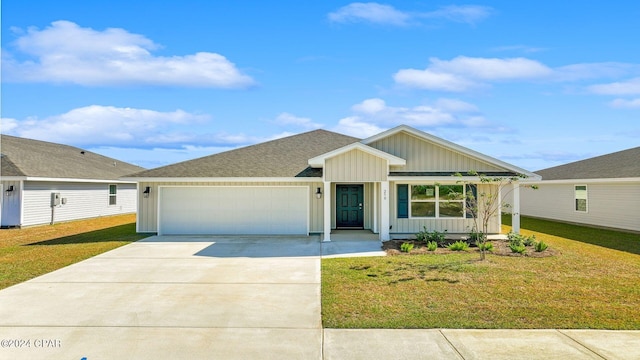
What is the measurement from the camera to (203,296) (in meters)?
7.14

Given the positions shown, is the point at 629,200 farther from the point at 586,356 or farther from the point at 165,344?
the point at 165,344

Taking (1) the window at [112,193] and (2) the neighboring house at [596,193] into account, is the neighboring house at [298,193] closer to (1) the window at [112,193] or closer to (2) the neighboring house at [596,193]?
(2) the neighboring house at [596,193]

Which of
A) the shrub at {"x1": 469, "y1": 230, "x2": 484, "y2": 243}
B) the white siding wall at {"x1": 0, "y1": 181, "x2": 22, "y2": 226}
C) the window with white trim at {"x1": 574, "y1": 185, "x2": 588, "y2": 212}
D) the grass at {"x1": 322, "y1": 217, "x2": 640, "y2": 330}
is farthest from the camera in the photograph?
the window with white trim at {"x1": 574, "y1": 185, "x2": 588, "y2": 212}

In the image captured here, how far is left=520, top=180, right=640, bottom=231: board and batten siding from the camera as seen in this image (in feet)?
52.6

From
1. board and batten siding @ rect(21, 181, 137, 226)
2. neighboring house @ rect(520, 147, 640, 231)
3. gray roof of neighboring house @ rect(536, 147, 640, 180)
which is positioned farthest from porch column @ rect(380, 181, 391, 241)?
board and batten siding @ rect(21, 181, 137, 226)

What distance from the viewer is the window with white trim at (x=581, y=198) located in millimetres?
18837

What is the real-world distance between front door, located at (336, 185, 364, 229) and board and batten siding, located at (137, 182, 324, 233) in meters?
1.28

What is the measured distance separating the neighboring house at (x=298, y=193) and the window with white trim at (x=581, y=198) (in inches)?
274

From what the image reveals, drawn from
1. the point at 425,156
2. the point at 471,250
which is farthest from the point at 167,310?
the point at 425,156

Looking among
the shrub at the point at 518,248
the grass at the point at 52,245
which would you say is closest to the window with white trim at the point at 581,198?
the shrub at the point at 518,248

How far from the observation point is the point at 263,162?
16.4m

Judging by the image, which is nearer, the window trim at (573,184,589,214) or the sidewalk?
the sidewalk

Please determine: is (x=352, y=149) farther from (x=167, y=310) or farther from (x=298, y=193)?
(x=167, y=310)

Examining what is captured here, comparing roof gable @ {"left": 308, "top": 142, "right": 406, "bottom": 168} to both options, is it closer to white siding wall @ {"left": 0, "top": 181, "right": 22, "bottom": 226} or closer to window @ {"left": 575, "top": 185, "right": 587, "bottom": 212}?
window @ {"left": 575, "top": 185, "right": 587, "bottom": 212}
